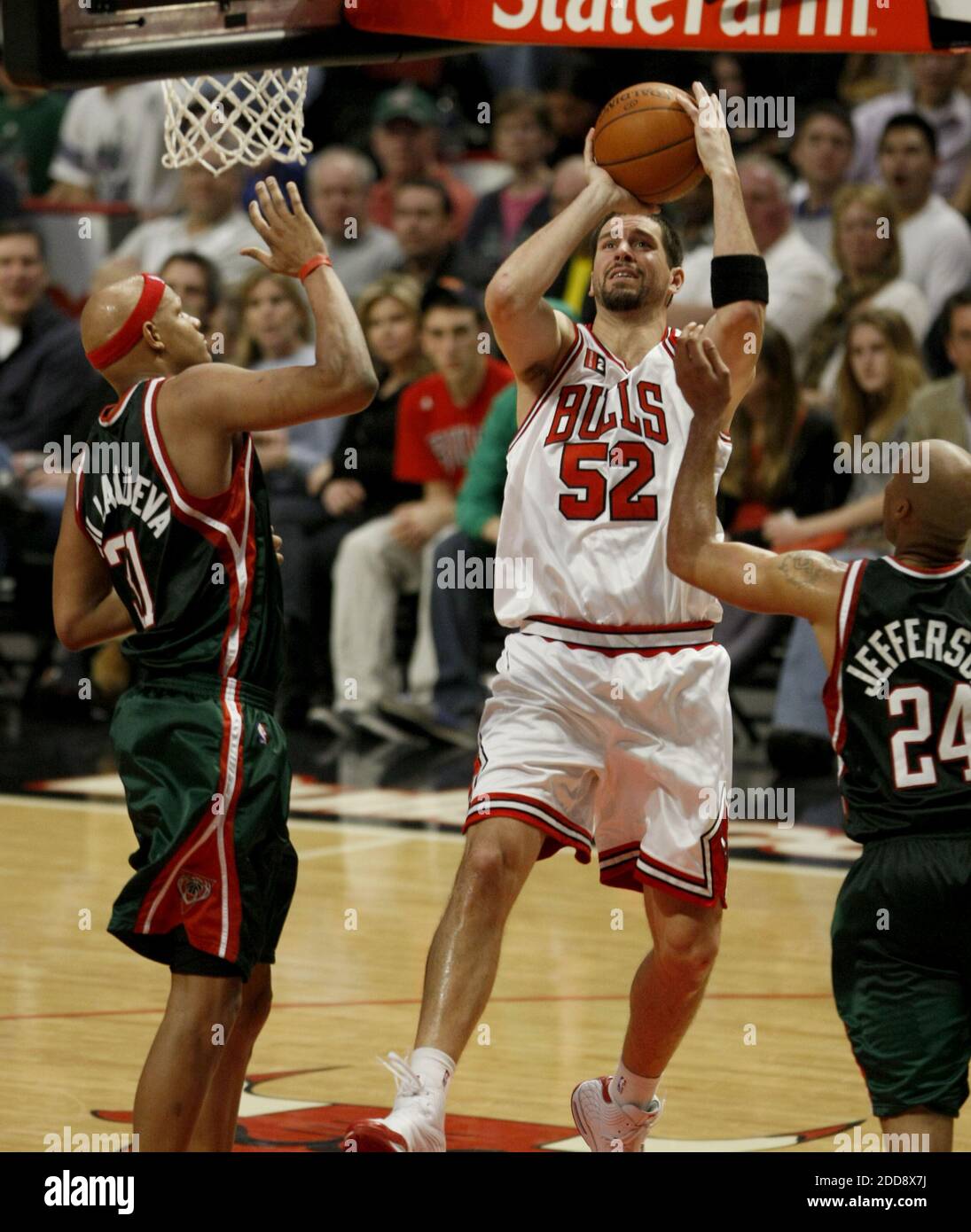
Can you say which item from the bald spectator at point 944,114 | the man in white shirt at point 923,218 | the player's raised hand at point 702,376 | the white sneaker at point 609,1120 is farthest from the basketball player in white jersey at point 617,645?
the bald spectator at point 944,114

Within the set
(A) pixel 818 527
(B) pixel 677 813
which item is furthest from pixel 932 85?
(B) pixel 677 813

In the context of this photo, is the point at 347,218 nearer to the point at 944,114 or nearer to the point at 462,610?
the point at 462,610

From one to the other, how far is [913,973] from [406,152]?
10522 millimetres

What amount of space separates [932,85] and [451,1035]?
921 cm

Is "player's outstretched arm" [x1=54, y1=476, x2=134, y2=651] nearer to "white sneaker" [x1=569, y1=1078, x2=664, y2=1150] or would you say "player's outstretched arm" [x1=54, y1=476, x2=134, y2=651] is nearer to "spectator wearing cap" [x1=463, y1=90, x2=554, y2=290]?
"white sneaker" [x1=569, y1=1078, x2=664, y2=1150]

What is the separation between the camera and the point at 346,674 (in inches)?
473

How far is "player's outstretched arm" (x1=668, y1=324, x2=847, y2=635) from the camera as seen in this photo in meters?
4.66

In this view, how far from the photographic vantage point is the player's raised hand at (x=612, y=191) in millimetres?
5621

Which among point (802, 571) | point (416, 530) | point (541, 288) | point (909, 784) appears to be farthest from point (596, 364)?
point (416, 530)

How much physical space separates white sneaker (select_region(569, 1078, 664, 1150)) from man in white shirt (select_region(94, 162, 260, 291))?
8.75 m

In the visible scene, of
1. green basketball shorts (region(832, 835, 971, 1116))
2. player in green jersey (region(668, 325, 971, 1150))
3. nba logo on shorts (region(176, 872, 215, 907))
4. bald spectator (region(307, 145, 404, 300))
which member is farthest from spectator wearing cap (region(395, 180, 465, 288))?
green basketball shorts (region(832, 835, 971, 1116))

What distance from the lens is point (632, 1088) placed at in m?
5.54

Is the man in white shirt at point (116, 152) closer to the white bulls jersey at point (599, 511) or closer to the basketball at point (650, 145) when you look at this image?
the basketball at point (650, 145)

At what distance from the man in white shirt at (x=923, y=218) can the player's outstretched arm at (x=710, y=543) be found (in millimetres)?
7232
